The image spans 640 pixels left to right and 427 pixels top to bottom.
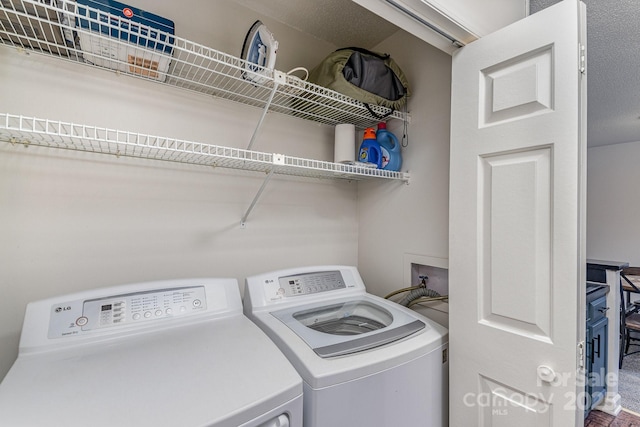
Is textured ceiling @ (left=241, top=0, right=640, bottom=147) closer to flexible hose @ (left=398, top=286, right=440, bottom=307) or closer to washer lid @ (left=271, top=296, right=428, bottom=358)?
flexible hose @ (left=398, top=286, right=440, bottom=307)

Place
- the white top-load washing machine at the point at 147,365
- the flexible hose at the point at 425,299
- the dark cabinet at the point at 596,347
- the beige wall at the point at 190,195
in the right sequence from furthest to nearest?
the dark cabinet at the point at 596,347 < the flexible hose at the point at 425,299 < the beige wall at the point at 190,195 < the white top-load washing machine at the point at 147,365

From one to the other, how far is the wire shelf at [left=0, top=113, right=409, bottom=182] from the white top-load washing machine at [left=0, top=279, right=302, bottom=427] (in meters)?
0.59

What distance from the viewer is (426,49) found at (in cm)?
171

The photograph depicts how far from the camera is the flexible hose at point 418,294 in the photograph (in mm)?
1634

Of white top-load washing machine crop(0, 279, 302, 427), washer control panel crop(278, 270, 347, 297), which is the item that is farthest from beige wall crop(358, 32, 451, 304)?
white top-load washing machine crop(0, 279, 302, 427)

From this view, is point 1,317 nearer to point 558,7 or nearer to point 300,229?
point 300,229

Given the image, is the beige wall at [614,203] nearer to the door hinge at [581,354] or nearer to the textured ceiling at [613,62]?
the textured ceiling at [613,62]

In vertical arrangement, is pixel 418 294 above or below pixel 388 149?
below

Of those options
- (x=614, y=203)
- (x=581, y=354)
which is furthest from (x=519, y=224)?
(x=614, y=203)

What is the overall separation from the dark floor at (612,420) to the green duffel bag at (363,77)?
2.88 meters

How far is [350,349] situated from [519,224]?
78 centimetres

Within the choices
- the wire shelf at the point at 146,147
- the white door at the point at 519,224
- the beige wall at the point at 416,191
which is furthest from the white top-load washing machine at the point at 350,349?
the wire shelf at the point at 146,147

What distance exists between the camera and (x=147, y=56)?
1.19m

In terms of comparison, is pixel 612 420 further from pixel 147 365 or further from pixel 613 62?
pixel 147 365
